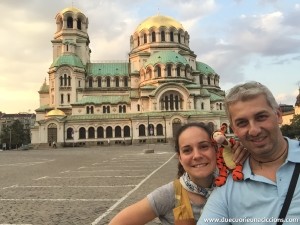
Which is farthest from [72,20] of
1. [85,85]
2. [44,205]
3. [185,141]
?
[185,141]

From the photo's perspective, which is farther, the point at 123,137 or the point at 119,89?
the point at 119,89

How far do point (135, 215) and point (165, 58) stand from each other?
61.0 m

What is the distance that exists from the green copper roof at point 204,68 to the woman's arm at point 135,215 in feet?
231

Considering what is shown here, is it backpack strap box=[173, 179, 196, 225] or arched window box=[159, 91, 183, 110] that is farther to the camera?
arched window box=[159, 91, 183, 110]

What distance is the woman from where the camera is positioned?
8.63ft

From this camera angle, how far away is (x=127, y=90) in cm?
6806

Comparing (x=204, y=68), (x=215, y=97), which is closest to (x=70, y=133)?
(x=215, y=97)

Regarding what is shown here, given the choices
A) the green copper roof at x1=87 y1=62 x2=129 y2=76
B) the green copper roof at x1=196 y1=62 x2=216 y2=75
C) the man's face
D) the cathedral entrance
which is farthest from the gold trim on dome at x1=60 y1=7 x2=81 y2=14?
the man's face

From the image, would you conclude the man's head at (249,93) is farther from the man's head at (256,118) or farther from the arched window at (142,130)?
the arched window at (142,130)

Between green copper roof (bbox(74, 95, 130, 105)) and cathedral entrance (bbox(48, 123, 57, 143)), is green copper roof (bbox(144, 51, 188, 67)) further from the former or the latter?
cathedral entrance (bbox(48, 123, 57, 143))

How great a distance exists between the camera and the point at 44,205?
8969 millimetres

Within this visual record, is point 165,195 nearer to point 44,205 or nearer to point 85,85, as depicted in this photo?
point 44,205

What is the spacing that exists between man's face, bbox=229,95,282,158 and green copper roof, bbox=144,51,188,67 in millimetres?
60347

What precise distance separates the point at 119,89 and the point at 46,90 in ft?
43.7
